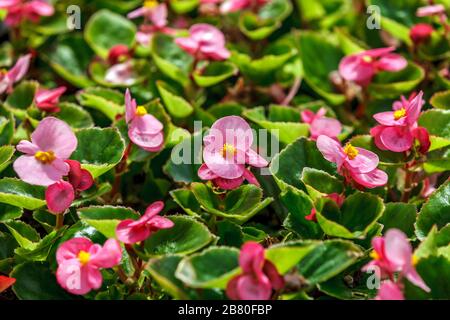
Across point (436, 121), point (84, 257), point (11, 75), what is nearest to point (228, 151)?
point (84, 257)

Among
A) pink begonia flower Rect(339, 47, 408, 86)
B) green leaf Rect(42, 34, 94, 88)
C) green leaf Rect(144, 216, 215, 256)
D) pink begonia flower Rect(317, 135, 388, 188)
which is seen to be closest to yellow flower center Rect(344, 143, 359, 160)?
pink begonia flower Rect(317, 135, 388, 188)

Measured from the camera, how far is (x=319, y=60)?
1460 mm

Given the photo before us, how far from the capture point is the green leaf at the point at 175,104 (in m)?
1.23

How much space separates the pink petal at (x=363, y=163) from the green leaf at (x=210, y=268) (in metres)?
0.23

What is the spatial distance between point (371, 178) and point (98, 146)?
0.39 metres

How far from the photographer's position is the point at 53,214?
1.04 meters

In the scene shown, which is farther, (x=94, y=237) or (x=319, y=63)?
(x=319, y=63)

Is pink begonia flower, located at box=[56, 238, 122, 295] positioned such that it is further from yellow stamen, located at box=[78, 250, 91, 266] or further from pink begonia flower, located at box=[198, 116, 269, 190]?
pink begonia flower, located at box=[198, 116, 269, 190]

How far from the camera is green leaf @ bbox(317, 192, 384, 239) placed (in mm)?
904

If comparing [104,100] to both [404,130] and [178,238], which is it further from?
[404,130]
